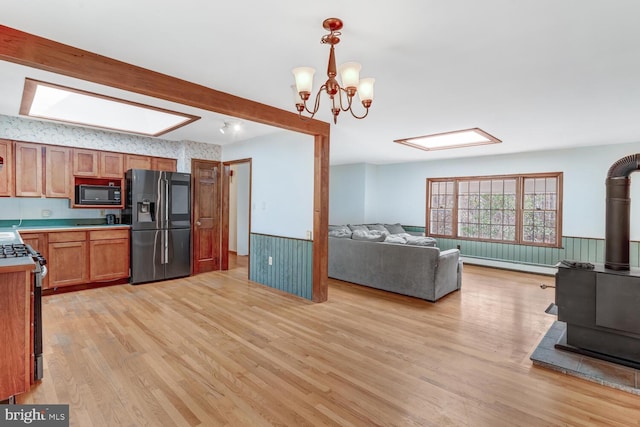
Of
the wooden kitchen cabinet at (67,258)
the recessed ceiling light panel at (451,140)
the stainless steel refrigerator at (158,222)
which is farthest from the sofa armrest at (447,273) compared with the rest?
the wooden kitchen cabinet at (67,258)

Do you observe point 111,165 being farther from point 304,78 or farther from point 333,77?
point 333,77

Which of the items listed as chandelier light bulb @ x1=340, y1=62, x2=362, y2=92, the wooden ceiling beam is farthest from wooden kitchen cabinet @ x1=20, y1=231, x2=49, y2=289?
chandelier light bulb @ x1=340, y1=62, x2=362, y2=92

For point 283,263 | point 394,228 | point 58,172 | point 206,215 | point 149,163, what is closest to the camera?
point 58,172

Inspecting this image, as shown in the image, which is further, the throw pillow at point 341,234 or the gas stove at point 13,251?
the throw pillow at point 341,234

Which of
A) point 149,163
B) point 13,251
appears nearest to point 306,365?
point 13,251

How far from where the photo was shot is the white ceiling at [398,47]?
1.73 metres

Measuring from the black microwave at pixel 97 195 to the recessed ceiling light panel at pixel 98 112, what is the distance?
915mm

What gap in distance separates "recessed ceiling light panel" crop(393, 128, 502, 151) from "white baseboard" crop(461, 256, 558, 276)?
8.40 feet

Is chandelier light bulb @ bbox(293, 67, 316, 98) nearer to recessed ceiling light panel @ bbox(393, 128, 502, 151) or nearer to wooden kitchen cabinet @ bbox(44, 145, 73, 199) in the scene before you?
recessed ceiling light panel @ bbox(393, 128, 502, 151)

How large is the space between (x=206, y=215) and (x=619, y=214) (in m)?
5.52

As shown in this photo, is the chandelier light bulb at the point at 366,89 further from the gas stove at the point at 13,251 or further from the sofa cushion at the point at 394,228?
the sofa cushion at the point at 394,228

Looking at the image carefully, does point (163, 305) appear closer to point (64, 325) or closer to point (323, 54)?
point (64, 325)

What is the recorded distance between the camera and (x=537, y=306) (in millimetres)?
4074

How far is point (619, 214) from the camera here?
9.09 feet
